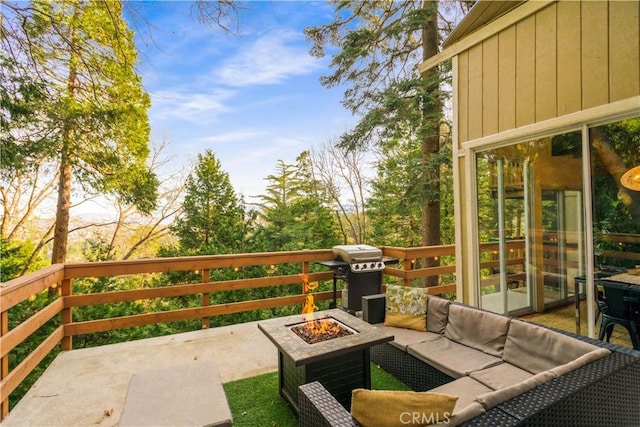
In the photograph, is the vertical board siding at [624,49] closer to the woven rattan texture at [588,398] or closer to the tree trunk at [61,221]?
the woven rattan texture at [588,398]

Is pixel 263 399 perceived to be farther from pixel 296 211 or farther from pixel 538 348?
pixel 296 211

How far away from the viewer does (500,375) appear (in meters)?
2.10

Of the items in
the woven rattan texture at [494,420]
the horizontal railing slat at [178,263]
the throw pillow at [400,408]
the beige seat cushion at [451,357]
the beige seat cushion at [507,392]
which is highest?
the horizontal railing slat at [178,263]

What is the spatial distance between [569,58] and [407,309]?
100 inches

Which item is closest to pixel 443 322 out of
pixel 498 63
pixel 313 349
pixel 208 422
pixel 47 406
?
pixel 313 349

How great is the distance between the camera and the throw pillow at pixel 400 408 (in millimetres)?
1169

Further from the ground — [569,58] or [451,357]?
[569,58]

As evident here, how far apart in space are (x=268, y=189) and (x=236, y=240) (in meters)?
3.63

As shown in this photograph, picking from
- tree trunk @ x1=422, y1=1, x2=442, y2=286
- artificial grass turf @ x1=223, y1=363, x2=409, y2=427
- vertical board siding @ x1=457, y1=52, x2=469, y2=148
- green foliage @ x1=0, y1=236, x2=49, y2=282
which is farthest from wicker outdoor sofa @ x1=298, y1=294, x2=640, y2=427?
green foliage @ x1=0, y1=236, x2=49, y2=282

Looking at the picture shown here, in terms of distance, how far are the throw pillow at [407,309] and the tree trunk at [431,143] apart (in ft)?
12.8

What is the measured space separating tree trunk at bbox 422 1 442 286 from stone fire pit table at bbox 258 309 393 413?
477 cm

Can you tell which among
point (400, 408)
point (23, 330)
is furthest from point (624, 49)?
point (23, 330)

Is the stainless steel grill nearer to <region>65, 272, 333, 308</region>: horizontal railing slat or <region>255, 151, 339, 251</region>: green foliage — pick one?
<region>65, 272, 333, 308</region>: horizontal railing slat

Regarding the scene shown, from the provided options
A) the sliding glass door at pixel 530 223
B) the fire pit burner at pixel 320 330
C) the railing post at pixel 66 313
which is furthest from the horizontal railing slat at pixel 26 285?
the sliding glass door at pixel 530 223
